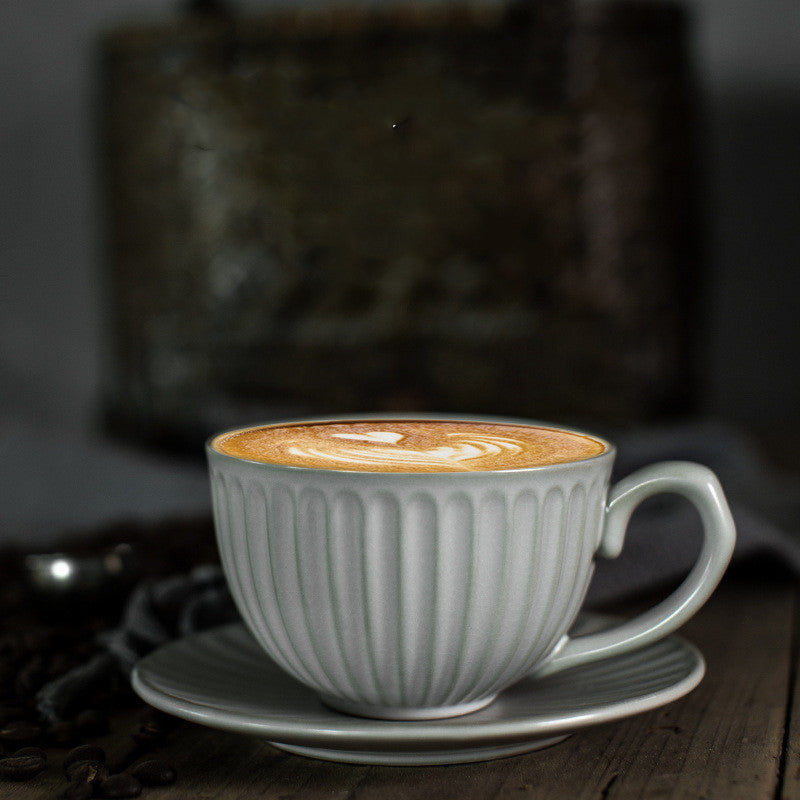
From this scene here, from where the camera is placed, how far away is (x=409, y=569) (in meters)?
0.46

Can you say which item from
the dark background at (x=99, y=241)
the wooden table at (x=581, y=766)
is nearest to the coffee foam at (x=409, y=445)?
the wooden table at (x=581, y=766)

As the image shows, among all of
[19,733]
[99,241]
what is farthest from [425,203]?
[19,733]

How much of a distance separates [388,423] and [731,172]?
53.6 inches

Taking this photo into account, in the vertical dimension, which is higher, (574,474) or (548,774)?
(574,474)

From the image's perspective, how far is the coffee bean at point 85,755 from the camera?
48 cm

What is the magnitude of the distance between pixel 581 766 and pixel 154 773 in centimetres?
19

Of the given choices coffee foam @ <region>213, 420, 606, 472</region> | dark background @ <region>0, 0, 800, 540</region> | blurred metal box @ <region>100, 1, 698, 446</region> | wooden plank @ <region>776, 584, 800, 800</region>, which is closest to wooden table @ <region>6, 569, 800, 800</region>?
wooden plank @ <region>776, 584, 800, 800</region>

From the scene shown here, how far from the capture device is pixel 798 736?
517 millimetres

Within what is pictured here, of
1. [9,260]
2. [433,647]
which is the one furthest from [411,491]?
[9,260]

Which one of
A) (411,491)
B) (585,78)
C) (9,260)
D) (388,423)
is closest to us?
(411,491)

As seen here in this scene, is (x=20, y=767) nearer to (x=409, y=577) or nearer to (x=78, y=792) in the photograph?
(x=78, y=792)

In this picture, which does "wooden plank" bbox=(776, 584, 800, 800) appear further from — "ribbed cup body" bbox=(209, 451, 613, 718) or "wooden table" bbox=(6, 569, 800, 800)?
"ribbed cup body" bbox=(209, 451, 613, 718)

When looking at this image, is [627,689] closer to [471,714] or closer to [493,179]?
[471,714]

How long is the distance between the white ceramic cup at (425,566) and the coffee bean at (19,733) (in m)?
0.12
